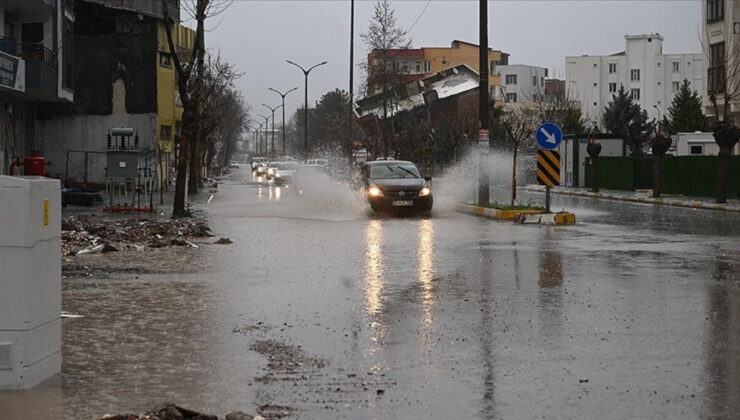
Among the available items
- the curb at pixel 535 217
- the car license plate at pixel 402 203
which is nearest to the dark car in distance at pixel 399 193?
the car license plate at pixel 402 203

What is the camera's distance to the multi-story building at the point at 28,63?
32.3m

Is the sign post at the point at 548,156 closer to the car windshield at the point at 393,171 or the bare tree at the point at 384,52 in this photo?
the car windshield at the point at 393,171

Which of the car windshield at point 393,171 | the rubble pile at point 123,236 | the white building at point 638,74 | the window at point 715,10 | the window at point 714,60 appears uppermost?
the white building at point 638,74

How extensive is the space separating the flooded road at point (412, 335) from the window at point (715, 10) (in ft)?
113

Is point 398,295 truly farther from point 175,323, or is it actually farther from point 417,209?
point 417,209

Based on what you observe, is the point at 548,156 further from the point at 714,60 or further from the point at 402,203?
the point at 714,60

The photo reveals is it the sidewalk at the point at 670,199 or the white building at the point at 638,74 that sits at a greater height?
the white building at the point at 638,74

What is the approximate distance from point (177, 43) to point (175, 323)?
48158 mm

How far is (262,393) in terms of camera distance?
7.20 m

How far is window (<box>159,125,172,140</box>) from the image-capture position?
53.8 meters

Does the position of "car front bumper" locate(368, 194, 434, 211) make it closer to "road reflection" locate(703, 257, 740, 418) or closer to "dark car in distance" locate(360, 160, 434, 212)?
"dark car in distance" locate(360, 160, 434, 212)

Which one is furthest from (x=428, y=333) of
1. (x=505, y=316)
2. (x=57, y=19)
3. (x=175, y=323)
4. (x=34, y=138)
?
(x=34, y=138)

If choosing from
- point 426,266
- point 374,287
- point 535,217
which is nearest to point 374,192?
point 535,217

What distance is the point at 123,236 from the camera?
802 inches
